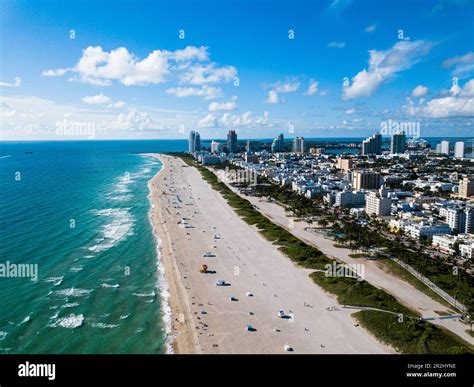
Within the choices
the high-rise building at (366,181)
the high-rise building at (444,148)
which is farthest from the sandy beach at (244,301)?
the high-rise building at (444,148)

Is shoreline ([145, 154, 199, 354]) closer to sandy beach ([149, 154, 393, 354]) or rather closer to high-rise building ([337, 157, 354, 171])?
sandy beach ([149, 154, 393, 354])

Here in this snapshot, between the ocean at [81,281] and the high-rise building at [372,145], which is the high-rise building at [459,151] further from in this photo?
the ocean at [81,281]

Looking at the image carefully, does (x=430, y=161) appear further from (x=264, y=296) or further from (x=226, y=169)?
(x=264, y=296)

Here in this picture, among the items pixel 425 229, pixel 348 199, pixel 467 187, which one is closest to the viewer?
pixel 425 229

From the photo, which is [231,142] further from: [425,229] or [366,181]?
[425,229]

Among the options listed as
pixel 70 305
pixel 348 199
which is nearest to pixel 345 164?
pixel 348 199
